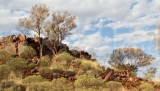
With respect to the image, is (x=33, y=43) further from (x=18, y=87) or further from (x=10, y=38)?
(x=18, y=87)

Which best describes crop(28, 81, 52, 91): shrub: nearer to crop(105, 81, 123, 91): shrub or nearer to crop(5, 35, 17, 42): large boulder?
crop(105, 81, 123, 91): shrub

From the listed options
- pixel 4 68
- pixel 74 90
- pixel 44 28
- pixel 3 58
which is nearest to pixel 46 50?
pixel 44 28

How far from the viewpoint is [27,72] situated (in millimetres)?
29141

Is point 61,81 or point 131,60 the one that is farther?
point 131,60

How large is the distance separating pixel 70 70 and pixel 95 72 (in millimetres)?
2296

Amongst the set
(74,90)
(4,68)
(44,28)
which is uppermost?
(44,28)

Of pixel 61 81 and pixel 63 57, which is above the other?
pixel 63 57

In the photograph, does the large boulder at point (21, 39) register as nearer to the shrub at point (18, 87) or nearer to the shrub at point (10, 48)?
the shrub at point (10, 48)

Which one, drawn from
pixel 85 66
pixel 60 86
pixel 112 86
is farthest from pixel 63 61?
pixel 60 86

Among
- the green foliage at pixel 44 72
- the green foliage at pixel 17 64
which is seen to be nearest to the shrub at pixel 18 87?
the green foliage at pixel 17 64

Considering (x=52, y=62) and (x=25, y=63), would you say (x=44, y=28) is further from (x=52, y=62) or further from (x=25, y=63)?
(x=25, y=63)

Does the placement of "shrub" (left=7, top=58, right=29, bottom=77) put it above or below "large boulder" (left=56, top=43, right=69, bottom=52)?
below

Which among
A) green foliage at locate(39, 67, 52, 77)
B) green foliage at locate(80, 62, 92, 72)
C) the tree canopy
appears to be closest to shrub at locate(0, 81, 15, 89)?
green foliage at locate(39, 67, 52, 77)

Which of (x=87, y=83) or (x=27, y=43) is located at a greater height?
(x=27, y=43)
